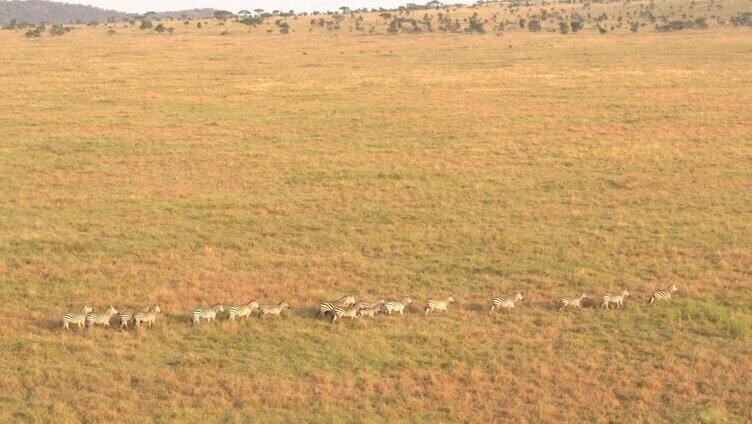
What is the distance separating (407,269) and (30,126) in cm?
2286

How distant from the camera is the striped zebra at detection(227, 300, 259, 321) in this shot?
14547 mm

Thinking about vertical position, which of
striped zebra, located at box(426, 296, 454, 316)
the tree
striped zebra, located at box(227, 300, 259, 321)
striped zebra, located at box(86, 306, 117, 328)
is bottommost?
striped zebra, located at box(426, 296, 454, 316)

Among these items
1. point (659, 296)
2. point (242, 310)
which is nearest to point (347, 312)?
point (242, 310)

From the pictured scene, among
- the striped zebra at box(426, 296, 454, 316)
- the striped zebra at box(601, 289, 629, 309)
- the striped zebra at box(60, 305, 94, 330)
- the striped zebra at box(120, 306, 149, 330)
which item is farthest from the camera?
the striped zebra at box(601, 289, 629, 309)

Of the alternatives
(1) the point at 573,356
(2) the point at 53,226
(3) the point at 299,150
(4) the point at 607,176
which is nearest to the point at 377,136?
(3) the point at 299,150

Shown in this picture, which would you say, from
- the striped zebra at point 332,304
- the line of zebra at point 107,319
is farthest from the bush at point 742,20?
the line of zebra at point 107,319

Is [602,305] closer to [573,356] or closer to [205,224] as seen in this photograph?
[573,356]

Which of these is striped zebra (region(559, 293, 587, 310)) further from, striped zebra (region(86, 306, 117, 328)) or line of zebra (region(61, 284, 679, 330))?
striped zebra (region(86, 306, 117, 328))

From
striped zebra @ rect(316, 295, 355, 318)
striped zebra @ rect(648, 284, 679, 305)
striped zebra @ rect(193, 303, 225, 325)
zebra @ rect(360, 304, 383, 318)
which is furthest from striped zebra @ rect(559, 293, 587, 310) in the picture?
striped zebra @ rect(193, 303, 225, 325)

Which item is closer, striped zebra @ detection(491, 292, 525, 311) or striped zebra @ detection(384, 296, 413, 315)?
striped zebra @ detection(384, 296, 413, 315)

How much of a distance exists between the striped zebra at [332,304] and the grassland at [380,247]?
21.2 inches

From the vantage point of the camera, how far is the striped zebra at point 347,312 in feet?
47.9

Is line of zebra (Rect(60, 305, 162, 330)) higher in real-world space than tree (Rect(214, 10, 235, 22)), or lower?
lower

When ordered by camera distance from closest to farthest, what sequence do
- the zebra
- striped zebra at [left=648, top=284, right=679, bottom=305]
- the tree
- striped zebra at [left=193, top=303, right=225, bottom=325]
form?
striped zebra at [left=193, top=303, right=225, bottom=325] → the zebra → striped zebra at [left=648, top=284, right=679, bottom=305] → the tree
